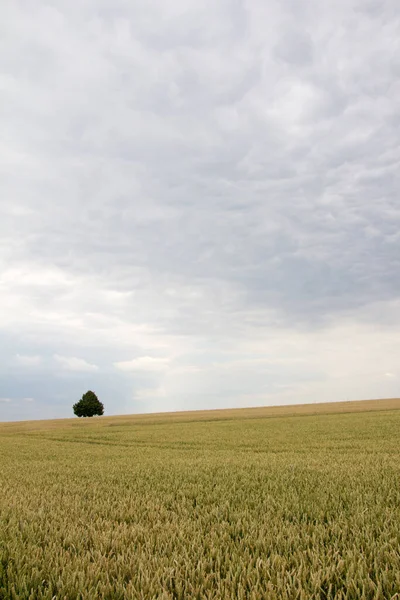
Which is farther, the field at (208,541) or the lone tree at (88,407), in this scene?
the lone tree at (88,407)

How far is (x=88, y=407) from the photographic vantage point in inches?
4471

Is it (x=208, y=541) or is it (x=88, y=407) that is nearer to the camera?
(x=208, y=541)

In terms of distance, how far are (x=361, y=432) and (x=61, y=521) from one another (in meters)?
29.8

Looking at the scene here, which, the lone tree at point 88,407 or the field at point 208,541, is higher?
the field at point 208,541

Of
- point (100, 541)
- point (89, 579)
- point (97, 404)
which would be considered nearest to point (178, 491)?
point (100, 541)

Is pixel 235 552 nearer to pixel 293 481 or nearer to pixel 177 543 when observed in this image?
pixel 177 543

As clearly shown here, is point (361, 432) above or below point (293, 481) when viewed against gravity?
below

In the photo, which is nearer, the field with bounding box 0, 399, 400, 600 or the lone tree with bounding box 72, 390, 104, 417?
the field with bounding box 0, 399, 400, 600

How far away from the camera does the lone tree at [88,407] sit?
11312 centimetres

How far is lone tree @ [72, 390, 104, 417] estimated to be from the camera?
113 meters

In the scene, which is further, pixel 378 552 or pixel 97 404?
pixel 97 404

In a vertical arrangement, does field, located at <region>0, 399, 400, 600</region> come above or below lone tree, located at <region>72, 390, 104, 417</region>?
above

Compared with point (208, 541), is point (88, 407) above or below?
below

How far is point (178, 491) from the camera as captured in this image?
284 inches
